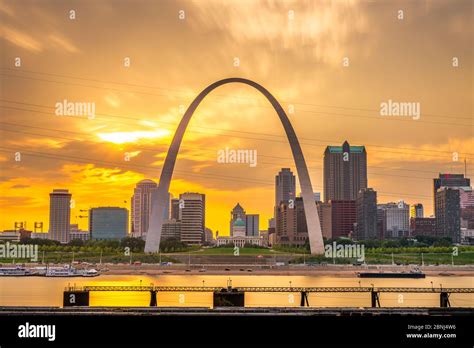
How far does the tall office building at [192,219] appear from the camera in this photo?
451 feet

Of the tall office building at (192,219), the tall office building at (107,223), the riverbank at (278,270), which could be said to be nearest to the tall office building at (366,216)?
the tall office building at (192,219)

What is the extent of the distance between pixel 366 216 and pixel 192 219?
4207 centimetres

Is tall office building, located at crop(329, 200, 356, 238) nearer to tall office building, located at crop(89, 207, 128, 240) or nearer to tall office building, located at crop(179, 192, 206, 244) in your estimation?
tall office building, located at crop(179, 192, 206, 244)

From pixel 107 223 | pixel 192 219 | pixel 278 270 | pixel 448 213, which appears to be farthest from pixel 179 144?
pixel 107 223

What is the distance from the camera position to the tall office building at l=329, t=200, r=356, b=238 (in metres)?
118

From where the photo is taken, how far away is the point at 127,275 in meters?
Answer: 53.8

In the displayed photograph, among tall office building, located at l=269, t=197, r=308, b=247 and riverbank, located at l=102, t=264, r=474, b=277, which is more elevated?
tall office building, located at l=269, t=197, r=308, b=247

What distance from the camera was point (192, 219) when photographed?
5477 inches

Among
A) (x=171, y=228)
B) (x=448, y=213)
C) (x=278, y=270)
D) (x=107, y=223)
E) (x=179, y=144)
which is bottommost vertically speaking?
(x=278, y=270)

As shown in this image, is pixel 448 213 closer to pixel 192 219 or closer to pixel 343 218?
pixel 343 218

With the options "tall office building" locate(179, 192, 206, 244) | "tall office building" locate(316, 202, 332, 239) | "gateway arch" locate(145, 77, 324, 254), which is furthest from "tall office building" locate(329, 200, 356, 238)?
"gateway arch" locate(145, 77, 324, 254)

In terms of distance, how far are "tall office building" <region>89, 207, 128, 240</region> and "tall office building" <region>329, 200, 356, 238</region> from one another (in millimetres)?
50695

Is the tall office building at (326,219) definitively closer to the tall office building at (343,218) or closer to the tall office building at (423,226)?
the tall office building at (343,218)
